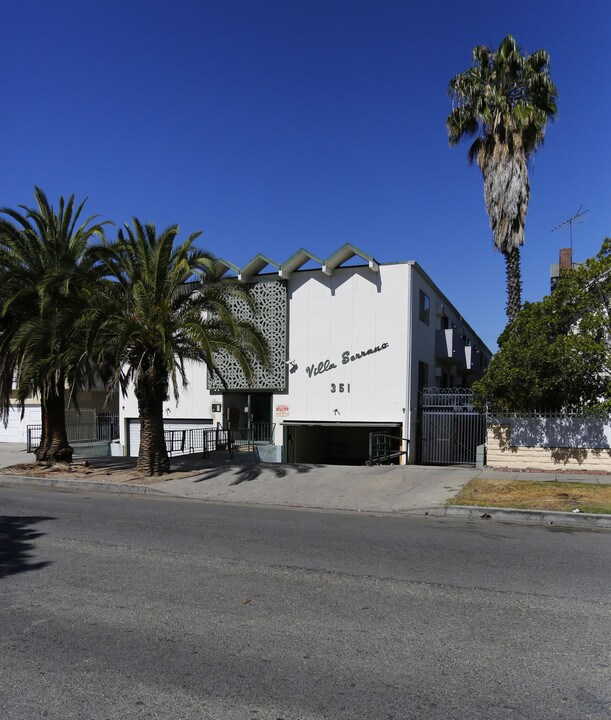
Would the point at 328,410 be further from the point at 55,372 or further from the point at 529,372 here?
the point at 55,372

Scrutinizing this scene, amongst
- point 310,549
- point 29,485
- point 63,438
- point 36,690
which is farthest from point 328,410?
point 36,690

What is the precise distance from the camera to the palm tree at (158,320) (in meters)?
15.4

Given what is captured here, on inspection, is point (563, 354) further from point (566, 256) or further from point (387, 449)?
point (566, 256)

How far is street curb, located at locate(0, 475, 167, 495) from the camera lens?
48.6 ft

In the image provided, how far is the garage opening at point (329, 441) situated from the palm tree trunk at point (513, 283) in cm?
606

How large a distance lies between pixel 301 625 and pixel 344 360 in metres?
18.3

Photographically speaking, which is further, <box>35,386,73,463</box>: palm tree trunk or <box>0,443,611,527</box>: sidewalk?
<box>35,386,73,463</box>: palm tree trunk

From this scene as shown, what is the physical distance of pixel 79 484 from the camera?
15.8 m

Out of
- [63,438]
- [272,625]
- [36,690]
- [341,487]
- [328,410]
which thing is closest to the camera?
[36,690]

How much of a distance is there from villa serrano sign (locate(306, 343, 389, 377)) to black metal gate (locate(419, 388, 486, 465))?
2446mm

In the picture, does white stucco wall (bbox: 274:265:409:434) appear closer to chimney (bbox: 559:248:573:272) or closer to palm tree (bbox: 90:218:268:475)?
palm tree (bbox: 90:218:268:475)

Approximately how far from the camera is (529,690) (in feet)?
12.6

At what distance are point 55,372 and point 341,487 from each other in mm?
8918

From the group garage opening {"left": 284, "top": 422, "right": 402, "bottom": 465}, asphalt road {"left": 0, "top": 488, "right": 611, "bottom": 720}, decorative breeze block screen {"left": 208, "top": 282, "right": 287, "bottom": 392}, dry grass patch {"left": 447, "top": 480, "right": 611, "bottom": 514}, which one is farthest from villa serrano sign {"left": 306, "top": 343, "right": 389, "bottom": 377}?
asphalt road {"left": 0, "top": 488, "right": 611, "bottom": 720}
